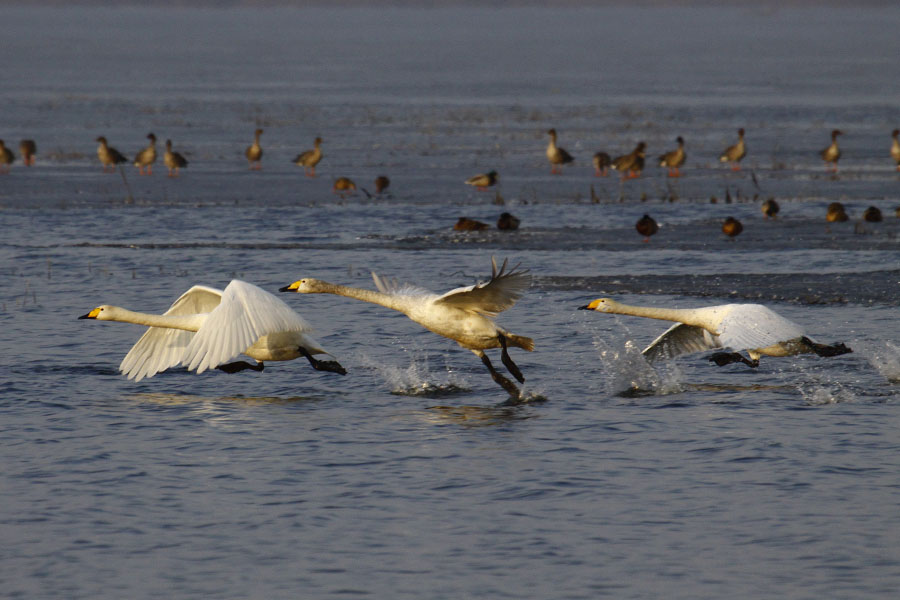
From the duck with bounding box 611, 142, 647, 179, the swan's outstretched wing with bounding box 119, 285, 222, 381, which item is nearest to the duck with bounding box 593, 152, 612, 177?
the duck with bounding box 611, 142, 647, 179

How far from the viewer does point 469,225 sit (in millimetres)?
21734

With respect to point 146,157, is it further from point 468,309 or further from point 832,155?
point 468,309

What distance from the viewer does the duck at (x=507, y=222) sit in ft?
70.6

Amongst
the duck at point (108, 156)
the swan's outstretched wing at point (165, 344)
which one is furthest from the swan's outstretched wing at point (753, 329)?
the duck at point (108, 156)

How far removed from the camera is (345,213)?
24422 millimetres

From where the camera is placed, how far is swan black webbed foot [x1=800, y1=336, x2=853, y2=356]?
12117mm

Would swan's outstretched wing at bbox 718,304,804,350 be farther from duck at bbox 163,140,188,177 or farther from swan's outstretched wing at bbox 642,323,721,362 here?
duck at bbox 163,140,188,177

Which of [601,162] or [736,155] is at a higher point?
[736,155]

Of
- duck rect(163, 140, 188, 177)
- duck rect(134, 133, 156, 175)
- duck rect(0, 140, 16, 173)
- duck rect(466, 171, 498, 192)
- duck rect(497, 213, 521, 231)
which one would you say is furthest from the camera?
duck rect(134, 133, 156, 175)

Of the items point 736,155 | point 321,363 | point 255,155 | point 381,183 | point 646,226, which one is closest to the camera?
point 321,363

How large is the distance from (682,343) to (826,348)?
1.29 m

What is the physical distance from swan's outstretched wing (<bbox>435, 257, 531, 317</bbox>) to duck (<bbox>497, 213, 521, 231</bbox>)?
9727mm

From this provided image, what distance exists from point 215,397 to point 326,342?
235 cm

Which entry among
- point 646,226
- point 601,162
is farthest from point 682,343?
point 601,162
